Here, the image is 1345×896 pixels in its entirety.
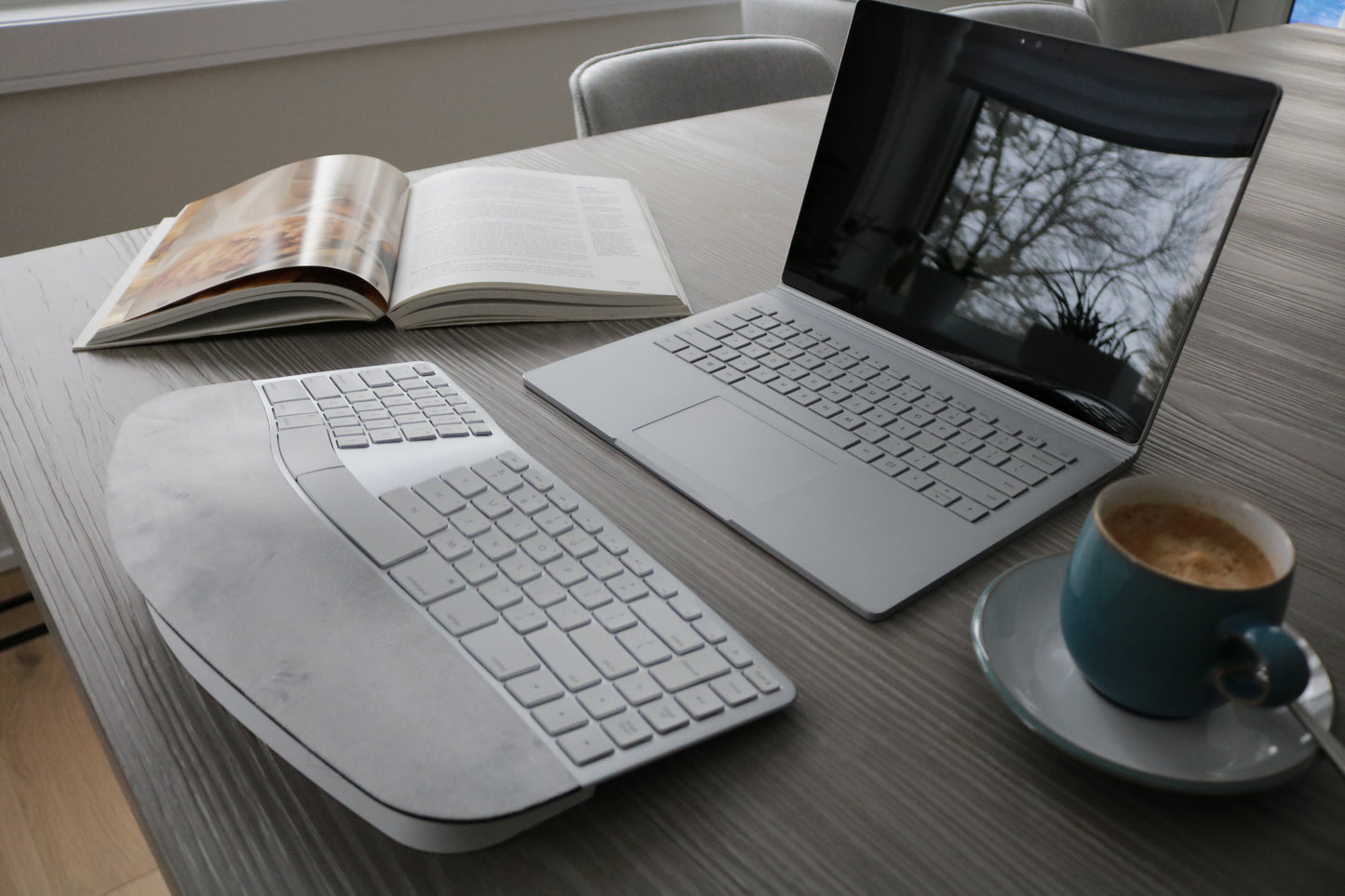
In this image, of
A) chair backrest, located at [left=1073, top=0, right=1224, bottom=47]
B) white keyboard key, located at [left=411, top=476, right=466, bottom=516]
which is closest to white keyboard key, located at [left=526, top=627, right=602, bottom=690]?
white keyboard key, located at [left=411, top=476, right=466, bottom=516]

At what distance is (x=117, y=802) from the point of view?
131cm

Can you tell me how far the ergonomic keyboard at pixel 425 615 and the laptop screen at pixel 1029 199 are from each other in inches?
11.1

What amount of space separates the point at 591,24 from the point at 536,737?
218 cm

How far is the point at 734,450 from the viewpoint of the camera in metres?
0.58

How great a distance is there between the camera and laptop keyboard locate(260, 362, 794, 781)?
40cm

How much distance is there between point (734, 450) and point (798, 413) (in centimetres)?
5

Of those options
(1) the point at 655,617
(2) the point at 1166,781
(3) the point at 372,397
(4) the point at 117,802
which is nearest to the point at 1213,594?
(2) the point at 1166,781

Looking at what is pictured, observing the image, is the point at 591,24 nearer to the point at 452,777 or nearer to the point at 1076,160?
the point at 1076,160

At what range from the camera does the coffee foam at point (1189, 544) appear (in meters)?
0.39

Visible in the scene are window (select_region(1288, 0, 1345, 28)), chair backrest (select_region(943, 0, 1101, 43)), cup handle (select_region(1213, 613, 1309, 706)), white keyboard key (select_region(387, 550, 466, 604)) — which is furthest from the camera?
window (select_region(1288, 0, 1345, 28))

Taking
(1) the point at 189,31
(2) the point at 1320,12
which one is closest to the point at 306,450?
(1) the point at 189,31

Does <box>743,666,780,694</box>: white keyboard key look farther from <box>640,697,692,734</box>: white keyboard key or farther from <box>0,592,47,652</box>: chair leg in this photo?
<box>0,592,47,652</box>: chair leg

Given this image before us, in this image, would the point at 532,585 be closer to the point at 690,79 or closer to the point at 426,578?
the point at 426,578

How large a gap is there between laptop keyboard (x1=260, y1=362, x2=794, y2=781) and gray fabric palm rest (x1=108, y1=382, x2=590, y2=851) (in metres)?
0.01
